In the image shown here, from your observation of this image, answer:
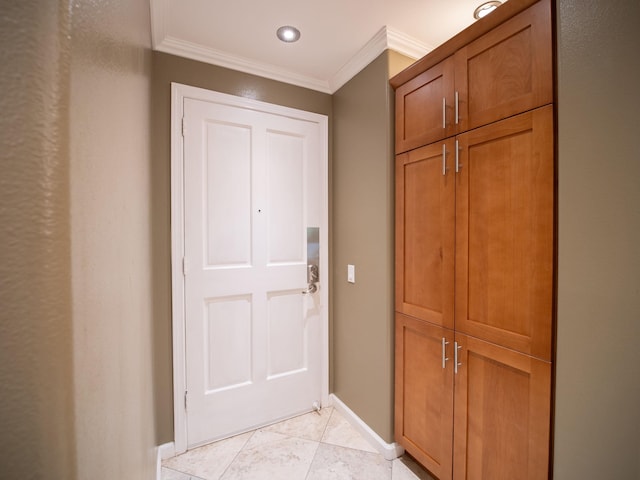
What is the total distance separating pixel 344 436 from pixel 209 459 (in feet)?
2.81

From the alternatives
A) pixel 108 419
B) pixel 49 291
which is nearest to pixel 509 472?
pixel 108 419

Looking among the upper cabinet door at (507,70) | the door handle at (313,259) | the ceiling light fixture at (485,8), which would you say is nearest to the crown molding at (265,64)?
the ceiling light fixture at (485,8)

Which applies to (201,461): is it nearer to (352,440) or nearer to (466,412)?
(352,440)

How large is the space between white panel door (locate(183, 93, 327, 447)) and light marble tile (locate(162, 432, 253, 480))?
55 millimetres

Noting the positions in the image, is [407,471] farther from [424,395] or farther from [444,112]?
[444,112]

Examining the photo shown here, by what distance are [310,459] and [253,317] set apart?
0.92 m

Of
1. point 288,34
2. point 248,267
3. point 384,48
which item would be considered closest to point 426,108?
point 384,48

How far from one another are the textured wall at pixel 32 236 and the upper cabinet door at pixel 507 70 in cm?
134

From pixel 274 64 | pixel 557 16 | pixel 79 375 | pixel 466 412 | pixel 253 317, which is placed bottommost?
pixel 466 412

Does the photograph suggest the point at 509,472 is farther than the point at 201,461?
No

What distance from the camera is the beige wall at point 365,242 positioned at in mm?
1686

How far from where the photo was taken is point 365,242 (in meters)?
1.86

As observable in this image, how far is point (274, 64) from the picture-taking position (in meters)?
1.91

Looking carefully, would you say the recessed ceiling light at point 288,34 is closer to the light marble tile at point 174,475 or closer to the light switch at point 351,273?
the light switch at point 351,273
